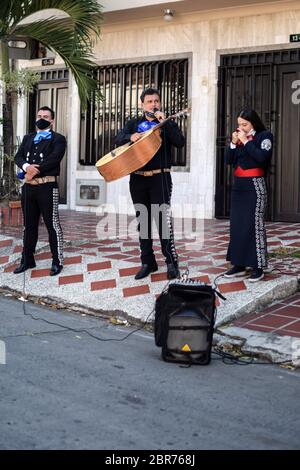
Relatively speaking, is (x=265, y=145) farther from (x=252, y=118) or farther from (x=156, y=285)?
(x=156, y=285)

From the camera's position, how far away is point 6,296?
752cm

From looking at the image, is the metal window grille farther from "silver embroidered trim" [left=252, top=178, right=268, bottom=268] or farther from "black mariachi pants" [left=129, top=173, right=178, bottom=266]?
"silver embroidered trim" [left=252, top=178, right=268, bottom=268]

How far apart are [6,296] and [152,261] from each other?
1.71 metres

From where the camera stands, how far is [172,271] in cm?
708

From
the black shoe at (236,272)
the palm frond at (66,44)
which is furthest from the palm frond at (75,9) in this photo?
the black shoe at (236,272)

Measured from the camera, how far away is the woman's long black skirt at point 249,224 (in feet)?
22.1

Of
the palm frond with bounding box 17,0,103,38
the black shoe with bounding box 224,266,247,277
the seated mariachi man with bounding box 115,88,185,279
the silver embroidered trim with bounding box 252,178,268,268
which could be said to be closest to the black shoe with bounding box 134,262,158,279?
the seated mariachi man with bounding box 115,88,185,279

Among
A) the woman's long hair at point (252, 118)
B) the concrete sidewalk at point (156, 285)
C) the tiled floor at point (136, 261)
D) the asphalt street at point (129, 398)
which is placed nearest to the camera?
the asphalt street at point (129, 398)

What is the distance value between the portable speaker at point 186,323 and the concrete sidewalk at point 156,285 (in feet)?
2.01

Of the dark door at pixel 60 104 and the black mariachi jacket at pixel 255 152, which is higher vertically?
the dark door at pixel 60 104

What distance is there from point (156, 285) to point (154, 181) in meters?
1.10

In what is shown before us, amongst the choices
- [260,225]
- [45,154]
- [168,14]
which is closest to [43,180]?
[45,154]

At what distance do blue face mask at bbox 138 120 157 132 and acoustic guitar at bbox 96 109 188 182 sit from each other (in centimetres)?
19

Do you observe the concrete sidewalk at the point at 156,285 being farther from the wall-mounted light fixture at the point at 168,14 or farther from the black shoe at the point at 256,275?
the wall-mounted light fixture at the point at 168,14
